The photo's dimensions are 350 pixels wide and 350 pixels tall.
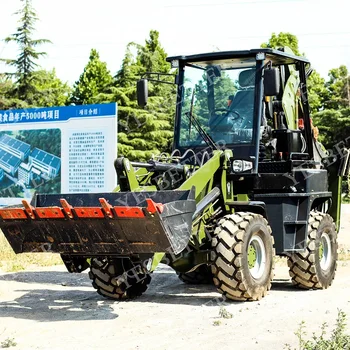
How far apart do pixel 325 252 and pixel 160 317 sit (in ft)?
11.9

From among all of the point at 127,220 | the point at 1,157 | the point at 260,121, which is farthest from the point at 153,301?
the point at 1,157

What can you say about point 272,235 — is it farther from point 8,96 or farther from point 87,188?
point 8,96

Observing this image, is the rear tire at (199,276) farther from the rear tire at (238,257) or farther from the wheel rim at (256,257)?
the rear tire at (238,257)

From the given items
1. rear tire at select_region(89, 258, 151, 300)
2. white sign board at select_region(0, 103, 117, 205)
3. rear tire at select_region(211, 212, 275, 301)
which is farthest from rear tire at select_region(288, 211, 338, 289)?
white sign board at select_region(0, 103, 117, 205)

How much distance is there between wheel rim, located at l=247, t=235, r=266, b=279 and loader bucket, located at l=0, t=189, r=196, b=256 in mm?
1240

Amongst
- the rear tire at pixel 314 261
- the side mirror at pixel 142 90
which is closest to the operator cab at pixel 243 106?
the side mirror at pixel 142 90

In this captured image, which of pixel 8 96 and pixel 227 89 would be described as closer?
pixel 227 89

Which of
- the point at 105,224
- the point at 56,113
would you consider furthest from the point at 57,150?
the point at 105,224

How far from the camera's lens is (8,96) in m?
42.9

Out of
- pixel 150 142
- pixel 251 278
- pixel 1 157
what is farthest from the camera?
pixel 150 142

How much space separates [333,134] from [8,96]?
64.9 ft

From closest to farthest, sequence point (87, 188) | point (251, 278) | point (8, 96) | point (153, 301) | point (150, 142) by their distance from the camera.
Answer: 1. point (251, 278)
2. point (153, 301)
3. point (87, 188)
4. point (150, 142)
5. point (8, 96)

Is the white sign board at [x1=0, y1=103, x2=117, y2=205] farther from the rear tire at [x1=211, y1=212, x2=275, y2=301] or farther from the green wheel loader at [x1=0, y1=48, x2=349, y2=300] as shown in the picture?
the rear tire at [x1=211, y1=212, x2=275, y2=301]

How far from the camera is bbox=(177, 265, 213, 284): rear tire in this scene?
467 inches
